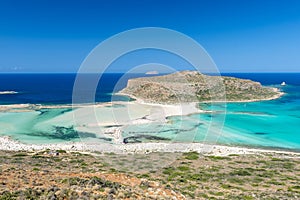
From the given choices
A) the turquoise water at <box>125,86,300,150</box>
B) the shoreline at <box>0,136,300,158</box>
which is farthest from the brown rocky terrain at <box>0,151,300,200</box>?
the turquoise water at <box>125,86,300,150</box>

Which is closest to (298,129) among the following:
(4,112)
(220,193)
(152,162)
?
(152,162)

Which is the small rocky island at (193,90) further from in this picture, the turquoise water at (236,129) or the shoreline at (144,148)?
the shoreline at (144,148)

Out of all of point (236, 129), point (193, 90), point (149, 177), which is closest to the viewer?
point (149, 177)

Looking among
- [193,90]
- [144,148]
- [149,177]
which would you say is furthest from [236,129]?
[193,90]

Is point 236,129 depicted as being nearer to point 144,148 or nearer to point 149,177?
point 144,148

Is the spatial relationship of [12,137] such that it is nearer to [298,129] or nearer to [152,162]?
[152,162]

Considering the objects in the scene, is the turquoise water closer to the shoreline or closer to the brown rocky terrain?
the shoreline

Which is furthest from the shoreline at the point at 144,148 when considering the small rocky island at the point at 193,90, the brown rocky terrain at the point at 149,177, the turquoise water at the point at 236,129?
the small rocky island at the point at 193,90
